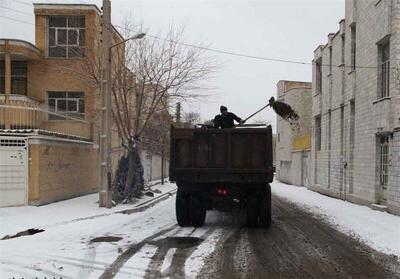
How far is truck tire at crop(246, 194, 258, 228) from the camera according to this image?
1300cm

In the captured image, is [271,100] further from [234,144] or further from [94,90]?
[94,90]

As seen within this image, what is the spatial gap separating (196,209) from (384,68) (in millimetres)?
10032

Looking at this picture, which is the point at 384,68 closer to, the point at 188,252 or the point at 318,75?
the point at 188,252

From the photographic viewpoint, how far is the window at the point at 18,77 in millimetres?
28031

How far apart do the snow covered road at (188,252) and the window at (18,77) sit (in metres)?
15.2

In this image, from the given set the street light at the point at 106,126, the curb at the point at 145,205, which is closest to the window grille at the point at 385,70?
the street light at the point at 106,126

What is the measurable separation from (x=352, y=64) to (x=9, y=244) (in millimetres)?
17933

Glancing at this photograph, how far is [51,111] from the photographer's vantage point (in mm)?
23812

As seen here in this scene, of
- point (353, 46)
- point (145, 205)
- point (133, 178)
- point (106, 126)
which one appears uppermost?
point (353, 46)

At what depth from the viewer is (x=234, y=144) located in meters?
12.9

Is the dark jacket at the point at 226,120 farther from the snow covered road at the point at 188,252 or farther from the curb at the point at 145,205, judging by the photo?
the curb at the point at 145,205

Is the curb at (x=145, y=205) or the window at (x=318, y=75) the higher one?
the window at (x=318, y=75)

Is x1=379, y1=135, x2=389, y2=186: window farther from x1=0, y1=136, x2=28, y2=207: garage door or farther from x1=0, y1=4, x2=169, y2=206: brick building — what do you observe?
x1=0, y1=136, x2=28, y2=207: garage door

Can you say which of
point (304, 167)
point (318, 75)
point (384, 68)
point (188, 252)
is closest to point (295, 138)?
point (304, 167)
